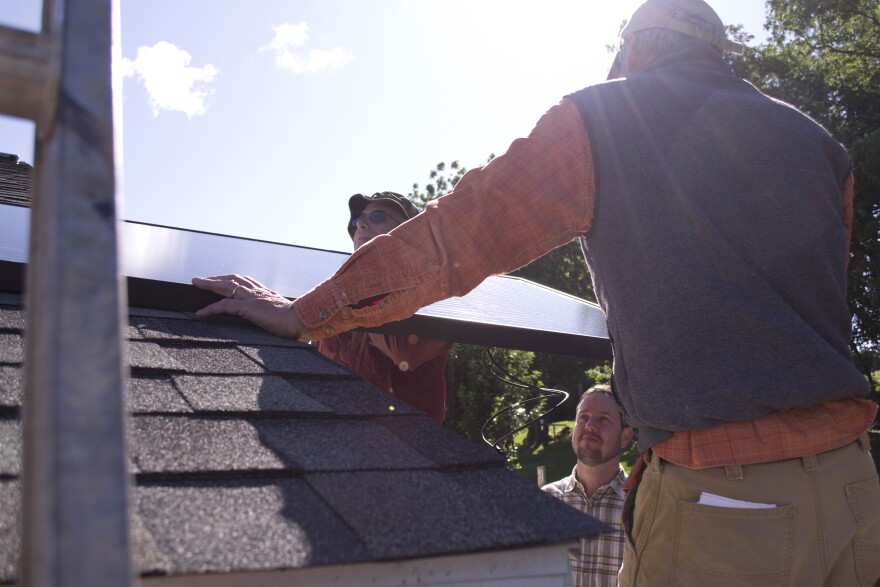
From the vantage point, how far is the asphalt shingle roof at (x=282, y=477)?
112 centimetres

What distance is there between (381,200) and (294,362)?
2.09 m

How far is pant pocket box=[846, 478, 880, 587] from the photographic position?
75.6 inches

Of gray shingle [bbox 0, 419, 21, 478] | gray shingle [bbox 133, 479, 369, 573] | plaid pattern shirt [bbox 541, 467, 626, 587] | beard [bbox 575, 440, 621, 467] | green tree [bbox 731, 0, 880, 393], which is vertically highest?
green tree [bbox 731, 0, 880, 393]

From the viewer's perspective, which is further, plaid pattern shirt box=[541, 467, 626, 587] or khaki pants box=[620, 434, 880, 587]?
plaid pattern shirt box=[541, 467, 626, 587]

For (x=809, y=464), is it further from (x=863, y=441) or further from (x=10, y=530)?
(x=10, y=530)

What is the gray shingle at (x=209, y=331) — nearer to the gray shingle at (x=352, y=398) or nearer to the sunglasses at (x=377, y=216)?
the gray shingle at (x=352, y=398)

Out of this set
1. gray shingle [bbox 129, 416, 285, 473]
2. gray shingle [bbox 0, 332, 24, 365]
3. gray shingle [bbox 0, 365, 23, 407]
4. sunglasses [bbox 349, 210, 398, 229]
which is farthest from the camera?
sunglasses [bbox 349, 210, 398, 229]

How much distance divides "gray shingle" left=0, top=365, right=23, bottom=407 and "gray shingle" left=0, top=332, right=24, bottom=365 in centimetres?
4

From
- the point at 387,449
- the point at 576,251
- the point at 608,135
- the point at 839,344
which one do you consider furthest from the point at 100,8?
the point at 576,251

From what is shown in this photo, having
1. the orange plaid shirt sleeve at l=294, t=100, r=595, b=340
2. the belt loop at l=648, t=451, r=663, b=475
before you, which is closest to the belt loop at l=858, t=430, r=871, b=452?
the belt loop at l=648, t=451, r=663, b=475

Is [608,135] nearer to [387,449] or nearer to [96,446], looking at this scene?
[387,449]

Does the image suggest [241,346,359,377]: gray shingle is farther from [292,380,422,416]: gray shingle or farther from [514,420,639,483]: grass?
[514,420,639,483]: grass

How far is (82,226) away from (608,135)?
1.60 meters

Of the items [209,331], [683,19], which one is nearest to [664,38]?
[683,19]
